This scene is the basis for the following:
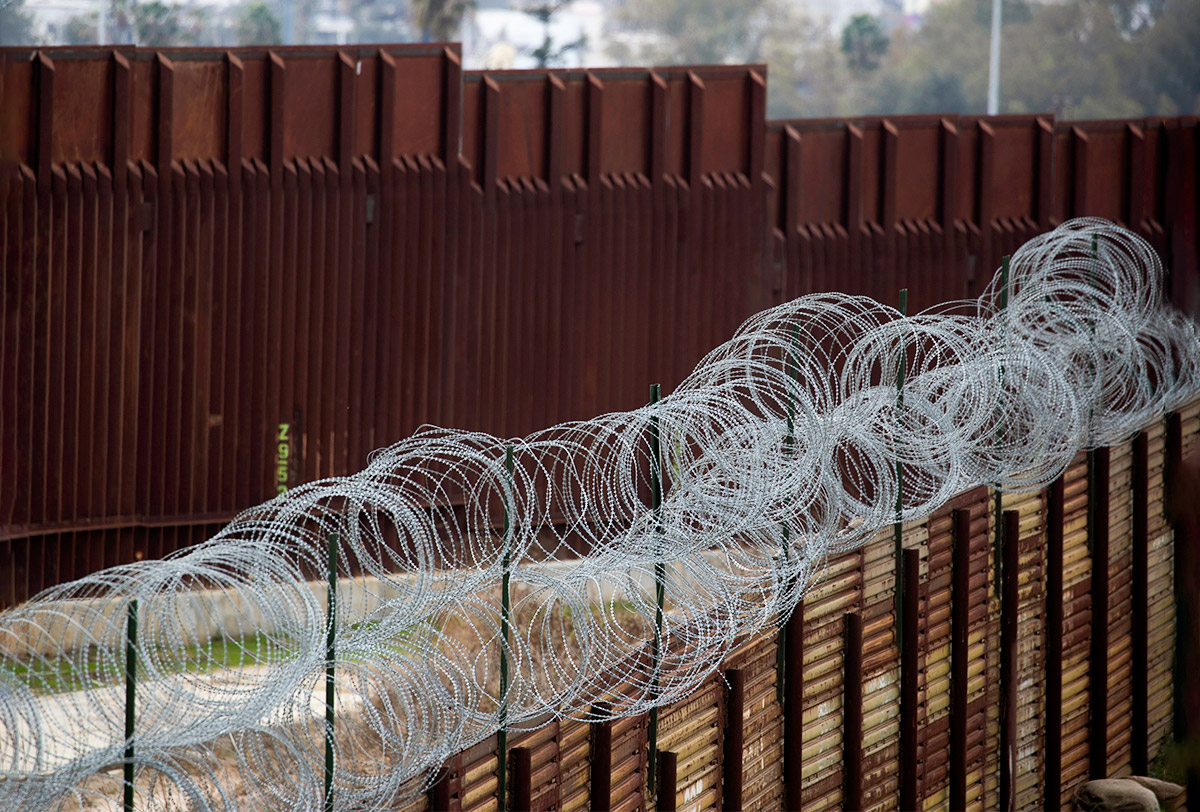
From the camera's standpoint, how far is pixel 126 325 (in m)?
10.7

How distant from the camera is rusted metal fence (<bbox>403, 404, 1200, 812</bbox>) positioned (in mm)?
6727

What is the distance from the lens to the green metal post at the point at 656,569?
6.36 m

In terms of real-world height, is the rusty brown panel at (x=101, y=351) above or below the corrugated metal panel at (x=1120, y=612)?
above

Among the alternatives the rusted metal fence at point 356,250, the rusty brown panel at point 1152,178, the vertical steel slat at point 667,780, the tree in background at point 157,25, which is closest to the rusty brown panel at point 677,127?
the rusted metal fence at point 356,250

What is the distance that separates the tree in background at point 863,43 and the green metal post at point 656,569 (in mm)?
68561

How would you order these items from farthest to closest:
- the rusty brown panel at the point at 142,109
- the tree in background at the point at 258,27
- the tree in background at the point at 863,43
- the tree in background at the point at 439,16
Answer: the tree in background at the point at 863,43 → the tree in background at the point at 258,27 → the tree in background at the point at 439,16 → the rusty brown panel at the point at 142,109

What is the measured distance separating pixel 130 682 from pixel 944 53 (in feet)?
240

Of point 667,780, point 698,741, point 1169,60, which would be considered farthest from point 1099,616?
point 1169,60

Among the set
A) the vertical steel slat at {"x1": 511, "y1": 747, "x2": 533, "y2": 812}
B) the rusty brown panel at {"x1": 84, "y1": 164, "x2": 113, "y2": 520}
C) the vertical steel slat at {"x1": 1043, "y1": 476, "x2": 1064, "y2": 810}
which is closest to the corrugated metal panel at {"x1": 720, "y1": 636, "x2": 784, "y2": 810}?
the vertical steel slat at {"x1": 511, "y1": 747, "x2": 533, "y2": 812}

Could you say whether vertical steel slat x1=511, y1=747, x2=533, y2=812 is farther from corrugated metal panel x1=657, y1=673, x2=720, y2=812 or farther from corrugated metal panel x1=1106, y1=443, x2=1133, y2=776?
corrugated metal panel x1=1106, y1=443, x2=1133, y2=776

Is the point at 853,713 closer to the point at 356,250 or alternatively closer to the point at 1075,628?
the point at 1075,628

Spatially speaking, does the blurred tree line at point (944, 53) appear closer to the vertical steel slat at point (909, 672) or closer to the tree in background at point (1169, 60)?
the tree in background at point (1169, 60)

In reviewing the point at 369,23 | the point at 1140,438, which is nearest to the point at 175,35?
the point at 369,23

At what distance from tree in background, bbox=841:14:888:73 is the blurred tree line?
0.17 feet
